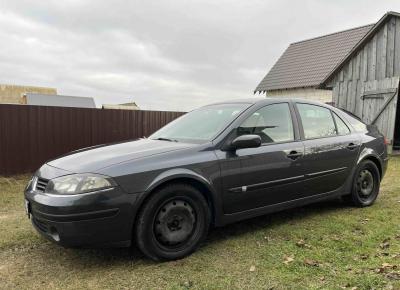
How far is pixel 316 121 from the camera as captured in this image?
202 inches

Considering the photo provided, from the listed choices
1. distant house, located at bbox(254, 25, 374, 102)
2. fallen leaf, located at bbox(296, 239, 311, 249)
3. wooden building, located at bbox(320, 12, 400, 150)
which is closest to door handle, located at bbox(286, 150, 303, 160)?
fallen leaf, located at bbox(296, 239, 311, 249)

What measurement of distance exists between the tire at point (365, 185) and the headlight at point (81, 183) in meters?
3.53

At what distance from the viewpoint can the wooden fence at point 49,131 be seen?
9094mm

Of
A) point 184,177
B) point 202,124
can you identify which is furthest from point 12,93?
point 184,177

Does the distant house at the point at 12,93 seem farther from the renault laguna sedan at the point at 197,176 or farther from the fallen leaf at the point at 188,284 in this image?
the fallen leaf at the point at 188,284

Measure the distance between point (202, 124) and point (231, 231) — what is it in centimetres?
128

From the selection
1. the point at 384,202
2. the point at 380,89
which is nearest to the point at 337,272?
the point at 384,202

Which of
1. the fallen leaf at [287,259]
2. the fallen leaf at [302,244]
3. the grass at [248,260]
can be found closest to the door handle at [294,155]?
the grass at [248,260]

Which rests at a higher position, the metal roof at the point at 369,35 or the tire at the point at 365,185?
the metal roof at the point at 369,35

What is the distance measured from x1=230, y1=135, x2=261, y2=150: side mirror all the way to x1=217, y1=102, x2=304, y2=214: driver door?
13 centimetres

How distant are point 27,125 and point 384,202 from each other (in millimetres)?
7672

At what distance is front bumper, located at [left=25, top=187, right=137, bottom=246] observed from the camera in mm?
3332

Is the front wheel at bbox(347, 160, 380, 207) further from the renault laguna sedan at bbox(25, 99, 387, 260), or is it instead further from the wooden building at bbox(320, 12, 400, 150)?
the wooden building at bbox(320, 12, 400, 150)

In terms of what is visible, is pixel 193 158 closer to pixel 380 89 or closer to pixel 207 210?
pixel 207 210
